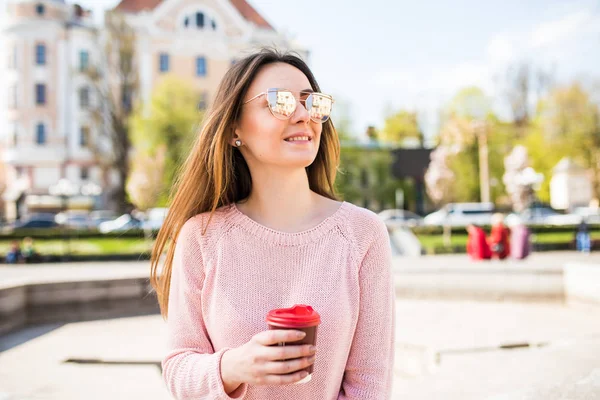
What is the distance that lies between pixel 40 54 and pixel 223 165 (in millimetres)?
45849

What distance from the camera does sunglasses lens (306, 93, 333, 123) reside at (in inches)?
76.4

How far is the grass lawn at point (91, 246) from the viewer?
2022 centimetres

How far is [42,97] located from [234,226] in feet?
150

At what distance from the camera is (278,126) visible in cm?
192

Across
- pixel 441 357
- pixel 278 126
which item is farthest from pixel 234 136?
pixel 441 357

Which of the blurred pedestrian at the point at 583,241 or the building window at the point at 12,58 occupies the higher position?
the building window at the point at 12,58

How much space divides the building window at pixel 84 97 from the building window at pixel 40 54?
3.35m

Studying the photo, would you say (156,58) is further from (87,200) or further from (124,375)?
(124,375)

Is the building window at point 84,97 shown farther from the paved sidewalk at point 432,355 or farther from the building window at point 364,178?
the paved sidewalk at point 432,355

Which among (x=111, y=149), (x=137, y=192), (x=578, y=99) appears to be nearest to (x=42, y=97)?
(x=111, y=149)

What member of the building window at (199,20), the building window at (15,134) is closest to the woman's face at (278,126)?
the building window at (199,20)

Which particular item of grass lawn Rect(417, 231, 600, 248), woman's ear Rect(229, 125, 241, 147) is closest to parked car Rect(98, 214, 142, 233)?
grass lawn Rect(417, 231, 600, 248)

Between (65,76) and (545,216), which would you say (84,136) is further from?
(545,216)

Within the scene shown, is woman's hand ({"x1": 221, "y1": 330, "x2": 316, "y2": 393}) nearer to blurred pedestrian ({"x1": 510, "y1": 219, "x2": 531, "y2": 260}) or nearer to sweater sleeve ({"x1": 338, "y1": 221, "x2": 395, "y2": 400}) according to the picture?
sweater sleeve ({"x1": 338, "y1": 221, "x2": 395, "y2": 400})
